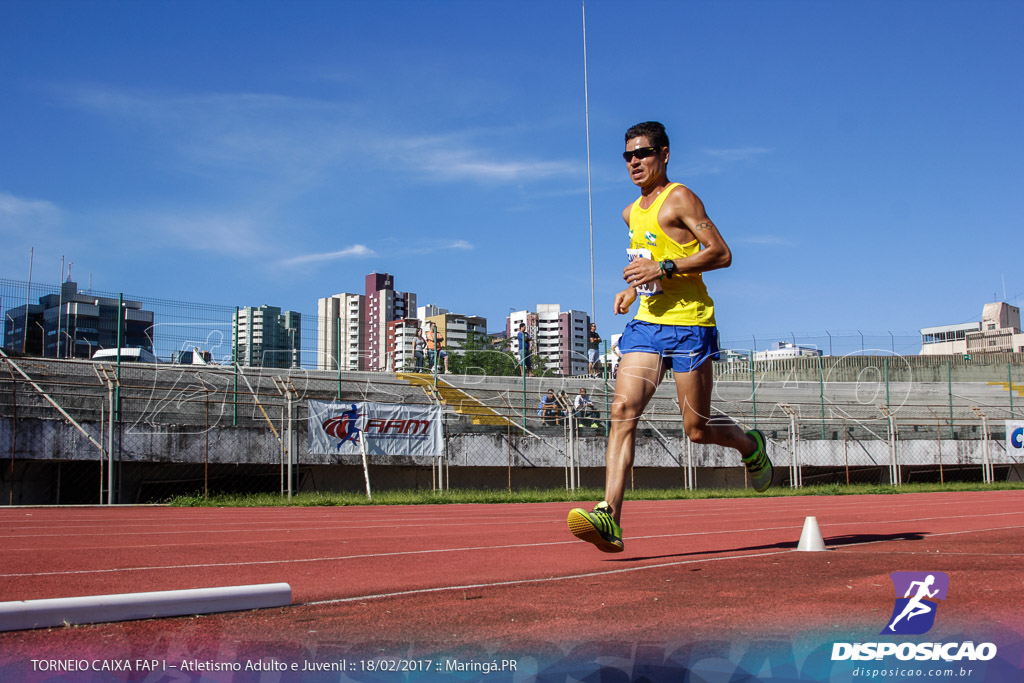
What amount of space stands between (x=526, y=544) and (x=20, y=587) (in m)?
2.99

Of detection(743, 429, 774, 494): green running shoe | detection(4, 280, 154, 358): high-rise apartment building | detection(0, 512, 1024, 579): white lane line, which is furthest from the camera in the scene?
detection(4, 280, 154, 358): high-rise apartment building

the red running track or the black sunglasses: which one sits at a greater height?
the black sunglasses

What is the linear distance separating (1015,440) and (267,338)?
2087 centimetres

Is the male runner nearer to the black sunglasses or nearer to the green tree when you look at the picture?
the black sunglasses

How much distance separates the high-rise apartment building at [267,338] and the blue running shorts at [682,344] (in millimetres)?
14416

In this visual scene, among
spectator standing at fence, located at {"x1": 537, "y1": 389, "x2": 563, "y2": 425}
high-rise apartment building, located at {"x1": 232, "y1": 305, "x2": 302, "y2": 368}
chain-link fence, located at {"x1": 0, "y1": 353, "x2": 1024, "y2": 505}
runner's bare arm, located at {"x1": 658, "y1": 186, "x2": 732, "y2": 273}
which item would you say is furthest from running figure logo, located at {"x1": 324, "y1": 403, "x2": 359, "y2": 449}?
runner's bare arm, located at {"x1": 658, "y1": 186, "x2": 732, "y2": 273}

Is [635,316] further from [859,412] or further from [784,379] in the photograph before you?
[784,379]

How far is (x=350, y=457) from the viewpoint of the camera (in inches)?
726

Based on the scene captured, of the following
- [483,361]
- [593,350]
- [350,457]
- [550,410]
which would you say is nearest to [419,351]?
[593,350]

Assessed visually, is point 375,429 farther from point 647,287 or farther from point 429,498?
point 647,287

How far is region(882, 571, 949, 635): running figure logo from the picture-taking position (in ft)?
8.50

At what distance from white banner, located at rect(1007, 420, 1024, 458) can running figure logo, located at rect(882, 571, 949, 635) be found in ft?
81.3

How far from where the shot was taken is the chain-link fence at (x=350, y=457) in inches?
657

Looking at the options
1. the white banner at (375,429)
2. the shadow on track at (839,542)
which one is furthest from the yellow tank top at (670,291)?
the white banner at (375,429)
